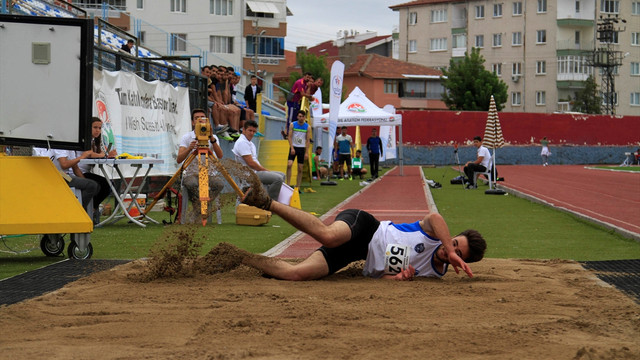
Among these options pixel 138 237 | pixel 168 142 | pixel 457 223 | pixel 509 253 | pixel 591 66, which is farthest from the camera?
pixel 591 66

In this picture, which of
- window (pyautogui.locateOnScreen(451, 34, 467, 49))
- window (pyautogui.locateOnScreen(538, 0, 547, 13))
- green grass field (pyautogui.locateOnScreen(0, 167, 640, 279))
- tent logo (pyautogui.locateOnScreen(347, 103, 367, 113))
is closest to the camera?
green grass field (pyautogui.locateOnScreen(0, 167, 640, 279))

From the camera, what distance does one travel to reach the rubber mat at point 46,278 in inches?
295

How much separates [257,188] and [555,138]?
2467 inches

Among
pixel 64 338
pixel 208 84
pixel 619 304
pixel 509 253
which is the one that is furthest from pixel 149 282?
pixel 208 84

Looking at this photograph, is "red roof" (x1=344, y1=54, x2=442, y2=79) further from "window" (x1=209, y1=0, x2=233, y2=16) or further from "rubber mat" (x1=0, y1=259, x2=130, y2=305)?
"rubber mat" (x1=0, y1=259, x2=130, y2=305)

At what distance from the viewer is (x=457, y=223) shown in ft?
51.8

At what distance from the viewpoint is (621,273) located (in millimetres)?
9016

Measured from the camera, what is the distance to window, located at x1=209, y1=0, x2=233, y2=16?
80.6m

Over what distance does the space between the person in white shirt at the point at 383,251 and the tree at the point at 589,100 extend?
82.3 metres

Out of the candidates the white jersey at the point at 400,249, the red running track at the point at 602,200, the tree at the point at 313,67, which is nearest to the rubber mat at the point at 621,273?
the white jersey at the point at 400,249

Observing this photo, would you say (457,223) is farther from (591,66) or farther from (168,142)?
(591,66)

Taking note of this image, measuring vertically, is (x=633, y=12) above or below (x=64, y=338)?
above

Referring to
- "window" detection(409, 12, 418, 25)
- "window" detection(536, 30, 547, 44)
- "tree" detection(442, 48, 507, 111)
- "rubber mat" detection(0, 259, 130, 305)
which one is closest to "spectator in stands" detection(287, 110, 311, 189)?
"rubber mat" detection(0, 259, 130, 305)

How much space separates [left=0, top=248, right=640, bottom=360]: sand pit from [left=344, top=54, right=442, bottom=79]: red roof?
90817 mm
